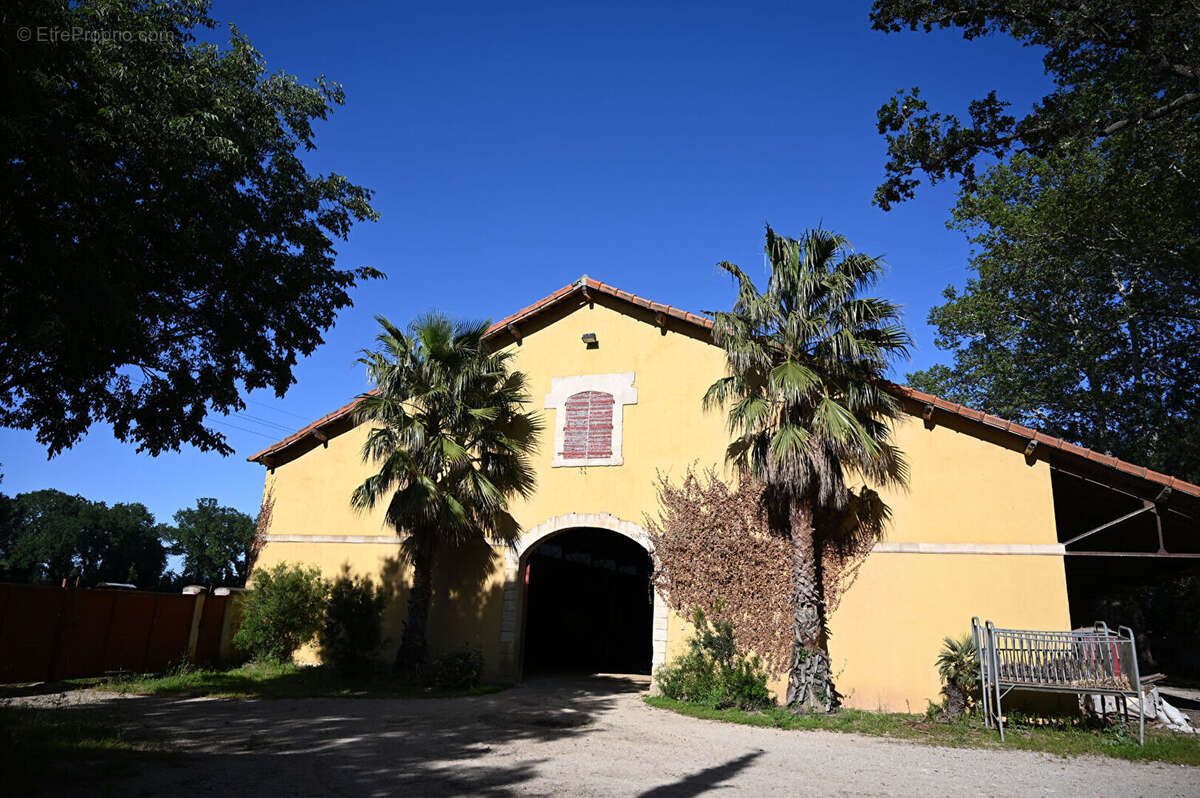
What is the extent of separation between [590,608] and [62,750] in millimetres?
16901

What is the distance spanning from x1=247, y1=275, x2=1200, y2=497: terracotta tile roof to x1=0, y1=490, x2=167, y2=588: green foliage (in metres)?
60.9

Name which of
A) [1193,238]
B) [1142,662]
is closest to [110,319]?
[1193,238]

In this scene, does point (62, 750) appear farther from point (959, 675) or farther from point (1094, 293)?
point (1094, 293)

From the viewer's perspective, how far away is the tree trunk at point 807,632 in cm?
1177

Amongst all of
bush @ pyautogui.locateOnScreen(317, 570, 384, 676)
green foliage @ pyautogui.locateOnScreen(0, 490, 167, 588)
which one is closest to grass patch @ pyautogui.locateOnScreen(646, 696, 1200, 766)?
bush @ pyautogui.locateOnScreen(317, 570, 384, 676)

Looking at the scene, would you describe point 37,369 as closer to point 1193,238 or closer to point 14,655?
point 14,655

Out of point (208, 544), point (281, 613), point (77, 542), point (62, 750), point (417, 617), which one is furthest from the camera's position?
point (208, 544)

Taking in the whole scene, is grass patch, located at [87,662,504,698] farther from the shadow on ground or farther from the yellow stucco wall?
the yellow stucco wall

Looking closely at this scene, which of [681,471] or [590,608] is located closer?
[681,471]

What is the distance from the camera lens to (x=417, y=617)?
14.0 meters

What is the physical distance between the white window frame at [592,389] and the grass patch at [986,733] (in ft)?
17.0

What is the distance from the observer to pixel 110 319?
8.70 m

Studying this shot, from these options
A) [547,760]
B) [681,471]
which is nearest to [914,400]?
[681,471]

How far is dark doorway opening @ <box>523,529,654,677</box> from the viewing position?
66.0 ft
